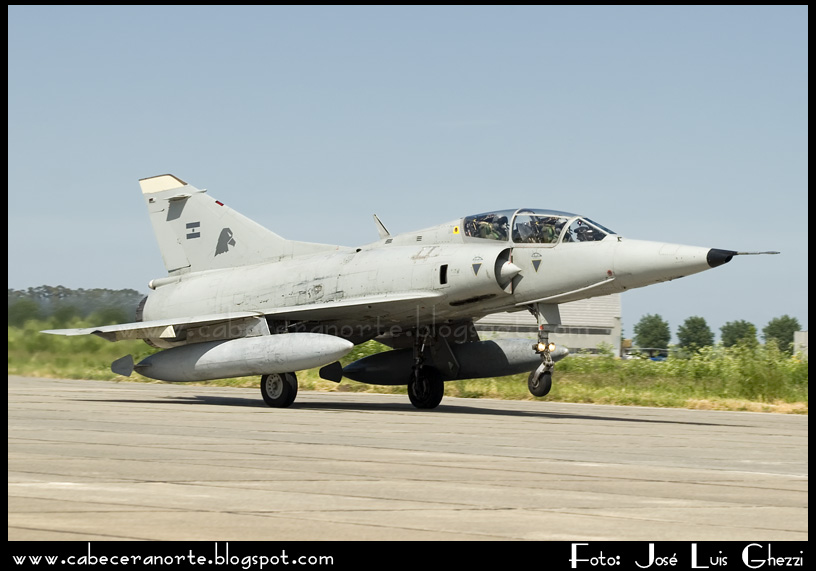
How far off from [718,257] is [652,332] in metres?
121

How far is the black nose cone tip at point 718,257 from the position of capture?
48.8ft

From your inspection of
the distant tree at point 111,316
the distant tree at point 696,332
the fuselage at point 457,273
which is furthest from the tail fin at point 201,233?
the distant tree at point 696,332

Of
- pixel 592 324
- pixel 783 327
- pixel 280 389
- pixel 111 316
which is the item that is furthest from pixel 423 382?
pixel 783 327

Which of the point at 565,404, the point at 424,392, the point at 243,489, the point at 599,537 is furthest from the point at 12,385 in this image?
the point at 599,537

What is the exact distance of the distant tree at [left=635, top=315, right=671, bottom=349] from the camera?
13138cm

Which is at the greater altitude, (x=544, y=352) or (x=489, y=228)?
(x=489, y=228)

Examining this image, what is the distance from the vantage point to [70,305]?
76.8ft

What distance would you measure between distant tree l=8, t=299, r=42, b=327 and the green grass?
254 millimetres

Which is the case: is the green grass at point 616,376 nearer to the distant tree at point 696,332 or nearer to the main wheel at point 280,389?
the main wheel at point 280,389

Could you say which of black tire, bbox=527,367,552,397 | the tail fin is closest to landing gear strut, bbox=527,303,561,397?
black tire, bbox=527,367,552,397

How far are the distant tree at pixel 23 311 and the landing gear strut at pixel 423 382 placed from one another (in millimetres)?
9944

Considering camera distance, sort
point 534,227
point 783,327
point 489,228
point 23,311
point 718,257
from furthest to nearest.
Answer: point 783,327 → point 23,311 → point 489,228 → point 534,227 → point 718,257

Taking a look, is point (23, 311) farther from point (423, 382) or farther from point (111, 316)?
point (423, 382)
